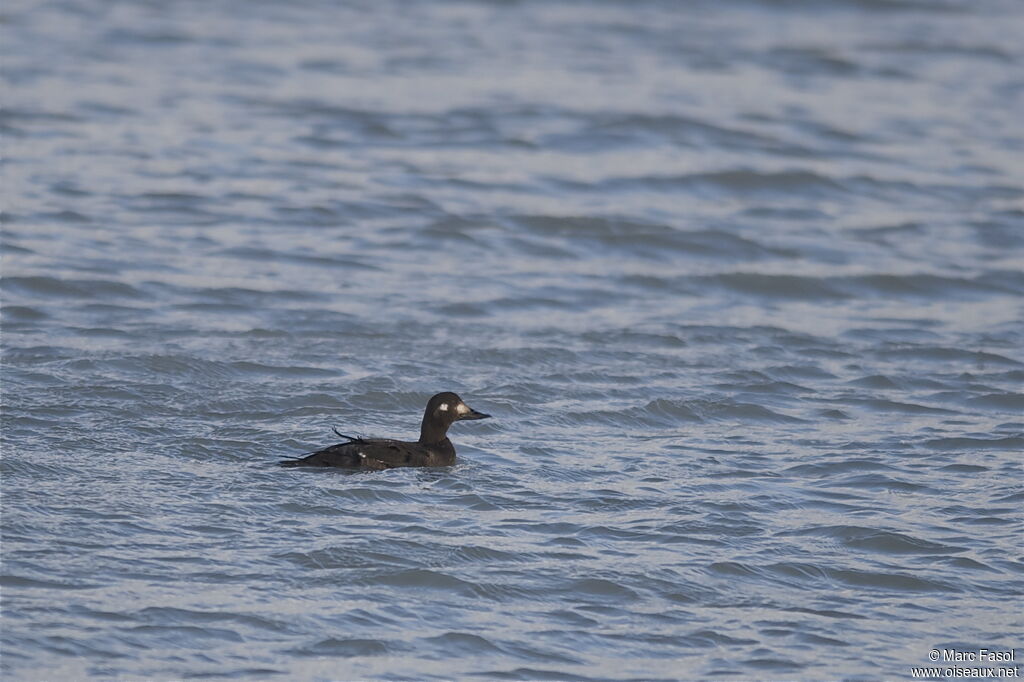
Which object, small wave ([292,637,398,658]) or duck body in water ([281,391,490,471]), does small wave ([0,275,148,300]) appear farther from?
small wave ([292,637,398,658])

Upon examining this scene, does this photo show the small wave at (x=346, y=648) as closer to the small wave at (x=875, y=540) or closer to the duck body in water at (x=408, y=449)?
the duck body in water at (x=408, y=449)

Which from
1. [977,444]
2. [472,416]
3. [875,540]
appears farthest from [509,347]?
[875,540]

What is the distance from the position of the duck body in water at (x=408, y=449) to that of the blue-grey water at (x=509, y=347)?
10 centimetres

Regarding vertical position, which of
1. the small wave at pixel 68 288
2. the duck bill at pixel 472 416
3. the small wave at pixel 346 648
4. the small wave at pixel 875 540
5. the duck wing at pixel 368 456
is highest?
the small wave at pixel 68 288

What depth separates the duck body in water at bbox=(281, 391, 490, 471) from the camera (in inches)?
311

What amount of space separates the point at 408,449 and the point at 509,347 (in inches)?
97.6

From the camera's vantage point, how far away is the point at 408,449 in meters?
8.14

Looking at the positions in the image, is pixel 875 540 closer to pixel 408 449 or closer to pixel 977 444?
pixel 977 444

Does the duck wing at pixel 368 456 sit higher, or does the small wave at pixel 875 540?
the duck wing at pixel 368 456

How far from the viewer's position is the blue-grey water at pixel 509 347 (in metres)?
6.35

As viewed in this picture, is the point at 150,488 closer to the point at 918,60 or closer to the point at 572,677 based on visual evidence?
the point at 572,677

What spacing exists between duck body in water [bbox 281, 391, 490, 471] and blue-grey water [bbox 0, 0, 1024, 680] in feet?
0.32

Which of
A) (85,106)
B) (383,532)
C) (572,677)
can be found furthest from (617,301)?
(85,106)

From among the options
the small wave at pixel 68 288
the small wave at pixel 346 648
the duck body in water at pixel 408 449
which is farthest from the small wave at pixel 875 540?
the small wave at pixel 68 288
